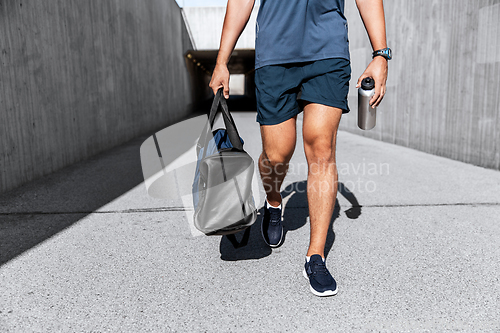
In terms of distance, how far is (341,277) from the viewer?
7.21 feet

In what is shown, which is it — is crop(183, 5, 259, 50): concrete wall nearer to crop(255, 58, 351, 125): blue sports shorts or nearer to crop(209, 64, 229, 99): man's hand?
crop(209, 64, 229, 99): man's hand

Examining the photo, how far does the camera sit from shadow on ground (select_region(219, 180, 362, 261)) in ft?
8.41

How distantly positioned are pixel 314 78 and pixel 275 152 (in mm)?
493

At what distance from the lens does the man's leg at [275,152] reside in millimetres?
2307

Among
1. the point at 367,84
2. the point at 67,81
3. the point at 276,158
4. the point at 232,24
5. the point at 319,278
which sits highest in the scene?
the point at 232,24

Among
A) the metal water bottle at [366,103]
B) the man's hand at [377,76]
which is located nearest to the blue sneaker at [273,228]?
the metal water bottle at [366,103]

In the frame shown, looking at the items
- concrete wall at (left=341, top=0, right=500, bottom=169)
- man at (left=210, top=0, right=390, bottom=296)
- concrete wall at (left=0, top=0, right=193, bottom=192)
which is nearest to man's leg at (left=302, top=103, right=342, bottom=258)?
man at (left=210, top=0, right=390, bottom=296)

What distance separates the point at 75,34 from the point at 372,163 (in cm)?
469

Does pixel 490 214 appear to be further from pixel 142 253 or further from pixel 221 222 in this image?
pixel 142 253

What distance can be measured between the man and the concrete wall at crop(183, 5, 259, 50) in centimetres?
1718

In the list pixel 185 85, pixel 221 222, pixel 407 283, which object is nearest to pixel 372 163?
pixel 407 283

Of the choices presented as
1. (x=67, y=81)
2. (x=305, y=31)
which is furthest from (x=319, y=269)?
(x=67, y=81)

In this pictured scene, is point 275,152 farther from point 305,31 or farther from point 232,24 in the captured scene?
point 232,24

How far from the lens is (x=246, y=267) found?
235 cm
